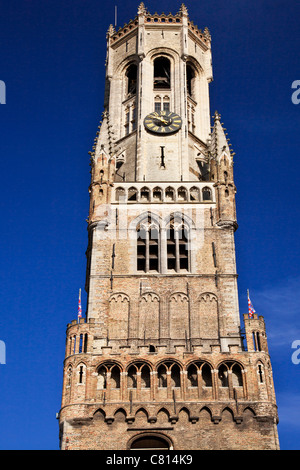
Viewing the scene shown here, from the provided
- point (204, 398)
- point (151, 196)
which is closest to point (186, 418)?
point (204, 398)

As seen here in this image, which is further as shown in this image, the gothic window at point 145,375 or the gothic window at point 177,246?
the gothic window at point 177,246

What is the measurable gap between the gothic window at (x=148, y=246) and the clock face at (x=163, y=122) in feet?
28.4

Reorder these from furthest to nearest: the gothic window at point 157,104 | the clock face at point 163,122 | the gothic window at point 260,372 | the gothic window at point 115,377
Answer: the gothic window at point 157,104 < the clock face at point 163,122 < the gothic window at point 115,377 < the gothic window at point 260,372

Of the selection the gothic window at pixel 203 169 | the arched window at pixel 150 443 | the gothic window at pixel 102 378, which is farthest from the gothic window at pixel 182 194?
the arched window at pixel 150 443

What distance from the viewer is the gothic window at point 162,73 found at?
56719 mm

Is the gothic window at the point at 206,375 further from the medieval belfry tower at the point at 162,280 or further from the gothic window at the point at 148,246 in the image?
the gothic window at the point at 148,246

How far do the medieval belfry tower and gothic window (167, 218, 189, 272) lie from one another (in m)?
0.09

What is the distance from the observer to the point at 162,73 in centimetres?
5875

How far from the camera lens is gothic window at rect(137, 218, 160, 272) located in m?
44.8

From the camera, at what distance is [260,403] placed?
1457 inches

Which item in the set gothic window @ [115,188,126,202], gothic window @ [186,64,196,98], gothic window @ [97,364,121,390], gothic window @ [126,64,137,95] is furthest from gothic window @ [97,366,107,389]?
gothic window @ [186,64,196,98]
